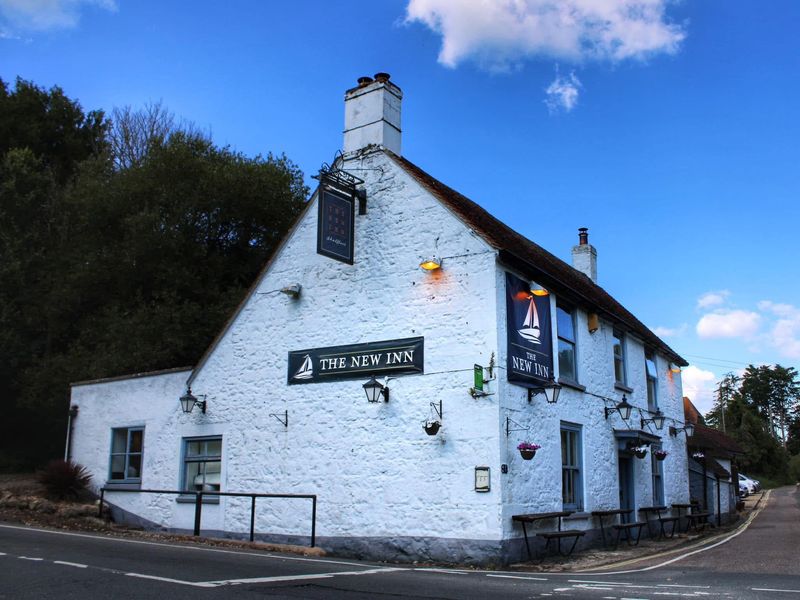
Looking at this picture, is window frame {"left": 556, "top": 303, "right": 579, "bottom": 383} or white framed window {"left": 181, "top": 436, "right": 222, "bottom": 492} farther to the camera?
white framed window {"left": 181, "top": 436, "right": 222, "bottom": 492}

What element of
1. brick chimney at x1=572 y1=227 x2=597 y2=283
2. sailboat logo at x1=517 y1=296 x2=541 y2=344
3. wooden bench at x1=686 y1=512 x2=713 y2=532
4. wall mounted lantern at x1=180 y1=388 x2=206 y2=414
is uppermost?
brick chimney at x1=572 y1=227 x2=597 y2=283

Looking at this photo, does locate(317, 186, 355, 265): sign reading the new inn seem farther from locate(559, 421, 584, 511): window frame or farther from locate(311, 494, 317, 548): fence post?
locate(559, 421, 584, 511): window frame

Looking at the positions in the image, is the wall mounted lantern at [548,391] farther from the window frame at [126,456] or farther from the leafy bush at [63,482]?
the leafy bush at [63,482]

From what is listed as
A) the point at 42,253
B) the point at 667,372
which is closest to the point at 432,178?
the point at 667,372

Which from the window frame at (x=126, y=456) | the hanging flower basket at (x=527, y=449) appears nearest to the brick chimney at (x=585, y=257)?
the hanging flower basket at (x=527, y=449)

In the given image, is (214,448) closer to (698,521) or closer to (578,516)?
(578,516)

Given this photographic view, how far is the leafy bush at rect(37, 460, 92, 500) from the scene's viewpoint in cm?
1898

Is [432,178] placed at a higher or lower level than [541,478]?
higher

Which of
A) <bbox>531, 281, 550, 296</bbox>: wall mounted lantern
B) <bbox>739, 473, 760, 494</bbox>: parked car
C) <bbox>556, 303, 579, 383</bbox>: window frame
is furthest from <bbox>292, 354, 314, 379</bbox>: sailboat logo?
<bbox>739, 473, 760, 494</bbox>: parked car

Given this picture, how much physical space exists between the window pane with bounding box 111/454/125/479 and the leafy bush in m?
0.80

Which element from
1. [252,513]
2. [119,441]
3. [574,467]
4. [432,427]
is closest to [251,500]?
[252,513]

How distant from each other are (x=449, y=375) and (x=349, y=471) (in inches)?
117

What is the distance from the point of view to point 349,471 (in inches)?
601

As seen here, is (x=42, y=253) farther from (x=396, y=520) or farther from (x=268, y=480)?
(x=396, y=520)
